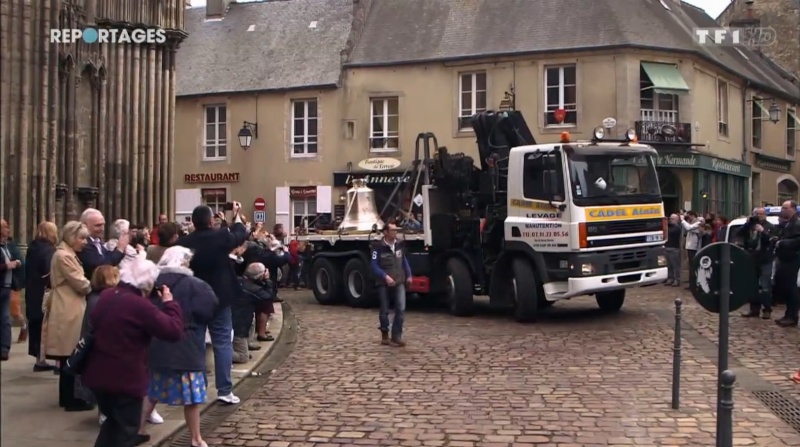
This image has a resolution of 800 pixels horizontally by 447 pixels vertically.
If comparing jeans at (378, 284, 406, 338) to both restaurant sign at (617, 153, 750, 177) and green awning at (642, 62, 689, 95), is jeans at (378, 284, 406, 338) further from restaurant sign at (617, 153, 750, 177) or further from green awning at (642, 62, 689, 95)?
green awning at (642, 62, 689, 95)

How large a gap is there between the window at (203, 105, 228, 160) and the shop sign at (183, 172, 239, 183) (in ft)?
2.01

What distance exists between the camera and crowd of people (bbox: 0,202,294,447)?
18.9 ft

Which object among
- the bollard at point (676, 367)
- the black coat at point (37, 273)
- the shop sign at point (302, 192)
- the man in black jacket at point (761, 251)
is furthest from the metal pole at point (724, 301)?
the shop sign at point (302, 192)

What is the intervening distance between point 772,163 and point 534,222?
78.3 ft

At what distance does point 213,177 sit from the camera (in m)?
33.2

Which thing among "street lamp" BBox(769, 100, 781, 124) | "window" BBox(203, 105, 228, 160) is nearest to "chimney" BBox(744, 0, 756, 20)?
"street lamp" BBox(769, 100, 781, 124)

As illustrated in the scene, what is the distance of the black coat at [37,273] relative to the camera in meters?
9.73

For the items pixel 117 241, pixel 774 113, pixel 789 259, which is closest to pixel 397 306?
pixel 117 241

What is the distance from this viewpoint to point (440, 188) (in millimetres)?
16594

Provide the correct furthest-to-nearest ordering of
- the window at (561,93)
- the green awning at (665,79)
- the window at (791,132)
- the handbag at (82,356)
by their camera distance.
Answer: the window at (791,132)
the window at (561,93)
the green awning at (665,79)
the handbag at (82,356)

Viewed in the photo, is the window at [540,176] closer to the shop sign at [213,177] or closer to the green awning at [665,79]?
the green awning at [665,79]

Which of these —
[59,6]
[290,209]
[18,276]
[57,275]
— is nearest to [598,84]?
[290,209]

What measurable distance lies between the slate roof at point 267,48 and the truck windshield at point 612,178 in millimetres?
17969

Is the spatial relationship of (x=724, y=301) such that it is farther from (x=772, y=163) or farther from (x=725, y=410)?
(x=772, y=163)
